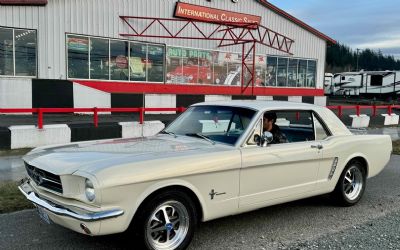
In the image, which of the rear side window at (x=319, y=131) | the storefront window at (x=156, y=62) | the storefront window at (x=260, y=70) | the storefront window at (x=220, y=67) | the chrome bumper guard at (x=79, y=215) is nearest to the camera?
the chrome bumper guard at (x=79, y=215)

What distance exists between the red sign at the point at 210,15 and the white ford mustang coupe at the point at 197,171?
1743cm

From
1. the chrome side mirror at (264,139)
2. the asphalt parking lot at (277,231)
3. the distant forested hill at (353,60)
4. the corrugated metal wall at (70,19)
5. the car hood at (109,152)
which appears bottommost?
the asphalt parking lot at (277,231)

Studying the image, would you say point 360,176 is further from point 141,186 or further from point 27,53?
point 27,53

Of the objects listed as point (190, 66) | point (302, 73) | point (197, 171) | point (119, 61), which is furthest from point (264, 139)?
point (302, 73)

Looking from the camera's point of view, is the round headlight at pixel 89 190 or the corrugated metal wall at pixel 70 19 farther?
the corrugated metal wall at pixel 70 19

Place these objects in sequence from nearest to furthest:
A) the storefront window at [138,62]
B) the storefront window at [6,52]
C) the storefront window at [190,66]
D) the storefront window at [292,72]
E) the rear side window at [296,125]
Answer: the rear side window at [296,125]
the storefront window at [6,52]
the storefront window at [138,62]
the storefront window at [190,66]
the storefront window at [292,72]

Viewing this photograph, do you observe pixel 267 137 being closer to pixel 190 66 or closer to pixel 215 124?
pixel 215 124

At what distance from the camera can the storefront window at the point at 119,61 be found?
2047cm

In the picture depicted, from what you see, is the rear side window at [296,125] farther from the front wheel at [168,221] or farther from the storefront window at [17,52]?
the storefront window at [17,52]

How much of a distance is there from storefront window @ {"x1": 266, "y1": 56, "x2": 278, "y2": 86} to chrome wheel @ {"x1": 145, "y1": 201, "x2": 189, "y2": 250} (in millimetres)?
23415

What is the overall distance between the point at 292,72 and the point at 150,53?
10.5 metres

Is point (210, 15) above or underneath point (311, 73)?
above

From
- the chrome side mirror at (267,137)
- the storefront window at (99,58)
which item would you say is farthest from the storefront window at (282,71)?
the chrome side mirror at (267,137)

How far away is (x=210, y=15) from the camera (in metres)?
23.6
